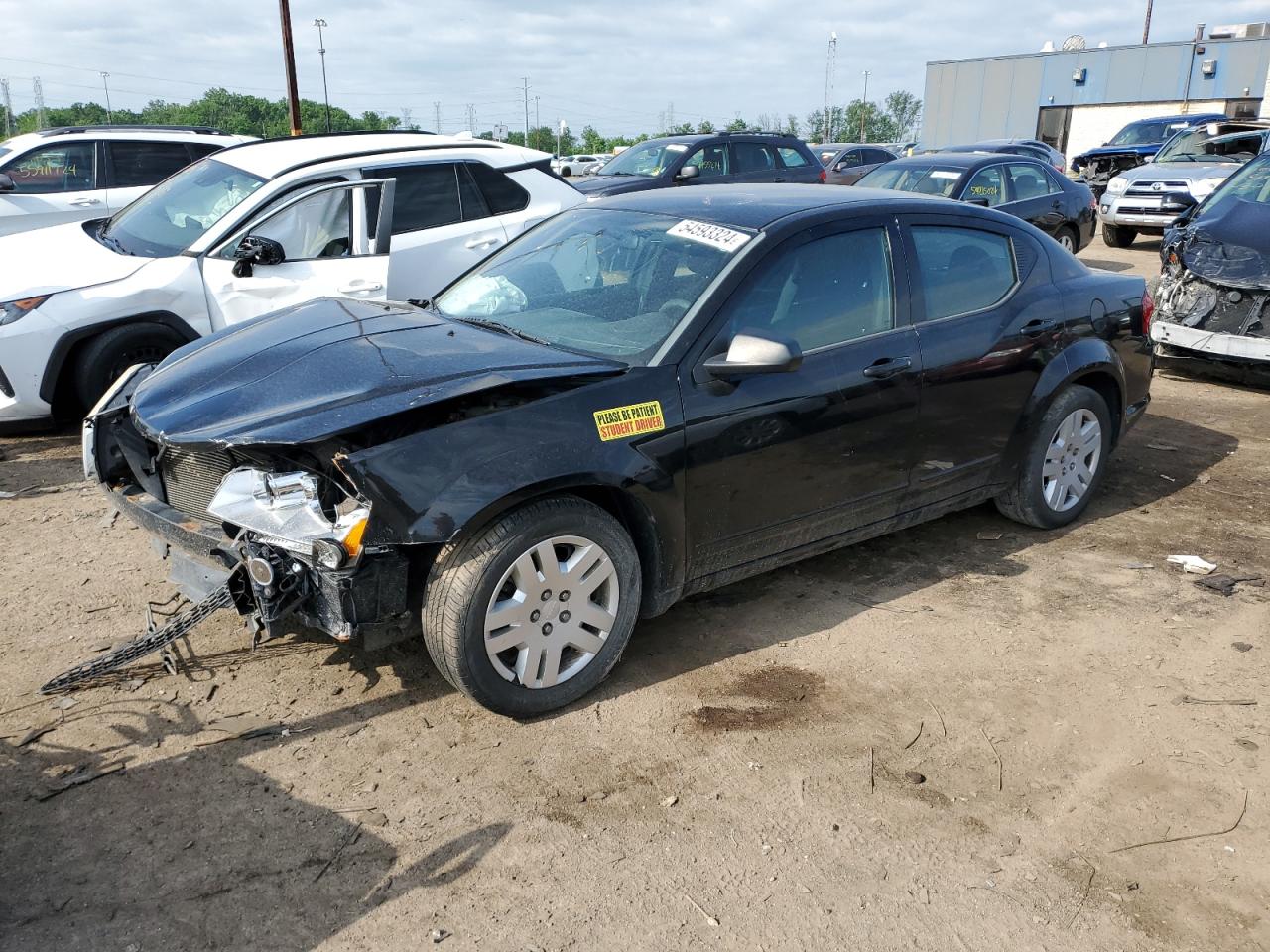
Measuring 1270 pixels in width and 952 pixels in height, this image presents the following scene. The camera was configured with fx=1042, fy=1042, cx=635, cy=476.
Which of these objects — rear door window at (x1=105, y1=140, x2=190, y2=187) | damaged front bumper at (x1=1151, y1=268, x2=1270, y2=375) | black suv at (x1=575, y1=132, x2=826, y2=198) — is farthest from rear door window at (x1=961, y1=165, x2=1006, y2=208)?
rear door window at (x1=105, y1=140, x2=190, y2=187)

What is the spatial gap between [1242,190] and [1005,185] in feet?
11.3

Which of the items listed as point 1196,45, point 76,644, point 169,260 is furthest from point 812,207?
point 1196,45

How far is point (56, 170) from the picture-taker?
35.9 ft

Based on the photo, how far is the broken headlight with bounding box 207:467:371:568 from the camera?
317 centimetres

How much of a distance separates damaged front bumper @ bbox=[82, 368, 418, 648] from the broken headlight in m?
0.03

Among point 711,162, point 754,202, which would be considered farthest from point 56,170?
point 754,202

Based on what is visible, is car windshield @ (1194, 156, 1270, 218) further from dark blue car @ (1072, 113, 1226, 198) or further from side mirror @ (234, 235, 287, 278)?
dark blue car @ (1072, 113, 1226, 198)

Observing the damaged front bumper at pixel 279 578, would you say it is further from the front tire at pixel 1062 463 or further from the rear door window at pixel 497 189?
the rear door window at pixel 497 189

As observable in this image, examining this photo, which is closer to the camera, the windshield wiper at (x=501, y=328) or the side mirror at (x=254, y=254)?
the windshield wiper at (x=501, y=328)

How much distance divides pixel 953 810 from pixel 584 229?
280 centimetres

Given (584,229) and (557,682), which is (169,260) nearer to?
(584,229)

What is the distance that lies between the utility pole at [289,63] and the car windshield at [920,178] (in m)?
14.0

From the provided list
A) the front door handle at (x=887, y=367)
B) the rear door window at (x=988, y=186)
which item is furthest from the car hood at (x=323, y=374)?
the rear door window at (x=988, y=186)

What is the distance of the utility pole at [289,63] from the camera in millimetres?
21703
